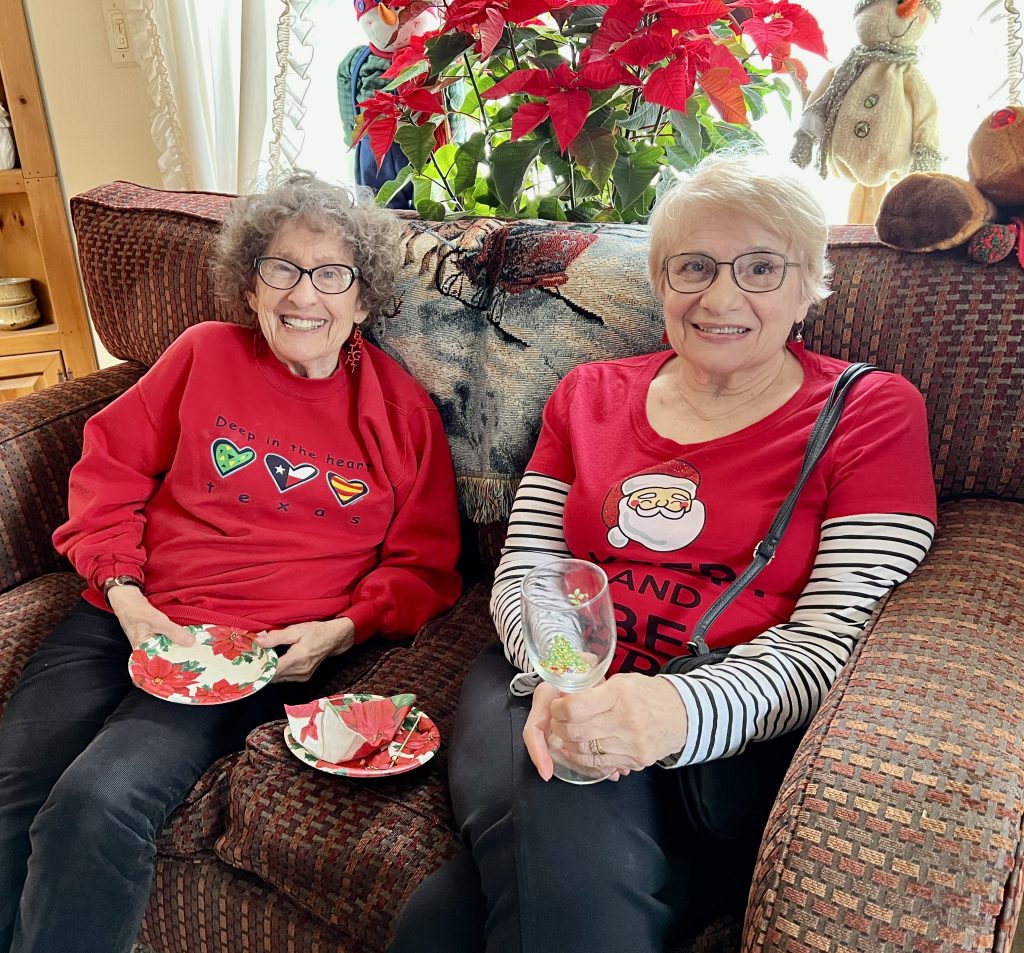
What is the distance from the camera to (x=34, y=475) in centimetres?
156

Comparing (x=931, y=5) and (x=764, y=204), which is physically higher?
(x=931, y=5)

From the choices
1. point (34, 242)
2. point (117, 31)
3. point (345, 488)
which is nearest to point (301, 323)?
point (345, 488)

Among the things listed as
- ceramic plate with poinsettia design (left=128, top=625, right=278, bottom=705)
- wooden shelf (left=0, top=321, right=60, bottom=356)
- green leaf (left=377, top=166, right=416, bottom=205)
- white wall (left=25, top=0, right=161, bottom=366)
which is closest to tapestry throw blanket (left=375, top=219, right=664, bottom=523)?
green leaf (left=377, top=166, right=416, bottom=205)

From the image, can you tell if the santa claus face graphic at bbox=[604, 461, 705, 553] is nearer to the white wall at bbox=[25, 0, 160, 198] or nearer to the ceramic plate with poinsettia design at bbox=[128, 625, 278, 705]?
the ceramic plate with poinsettia design at bbox=[128, 625, 278, 705]

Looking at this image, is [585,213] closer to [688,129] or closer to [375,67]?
[688,129]

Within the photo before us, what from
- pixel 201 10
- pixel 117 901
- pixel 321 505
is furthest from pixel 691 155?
pixel 201 10

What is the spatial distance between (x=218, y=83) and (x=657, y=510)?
Result: 1.92 metres

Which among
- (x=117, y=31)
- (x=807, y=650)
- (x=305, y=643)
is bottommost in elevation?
(x=305, y=643)

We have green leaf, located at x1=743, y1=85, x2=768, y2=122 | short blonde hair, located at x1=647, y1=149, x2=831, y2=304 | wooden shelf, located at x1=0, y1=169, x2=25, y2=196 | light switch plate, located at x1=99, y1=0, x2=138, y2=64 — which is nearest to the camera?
short blonde hair, located at x1=647, y1=149, x2=831, y2=304

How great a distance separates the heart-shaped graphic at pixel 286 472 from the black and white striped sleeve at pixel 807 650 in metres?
0.70

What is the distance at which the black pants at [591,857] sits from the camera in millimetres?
867

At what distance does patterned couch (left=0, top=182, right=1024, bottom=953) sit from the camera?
2.47 feet

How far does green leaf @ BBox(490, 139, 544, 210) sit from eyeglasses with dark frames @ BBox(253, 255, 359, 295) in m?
0.30

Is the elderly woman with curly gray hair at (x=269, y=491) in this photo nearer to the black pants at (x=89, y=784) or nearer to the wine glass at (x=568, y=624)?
the black pants at (x=89, y=784)
